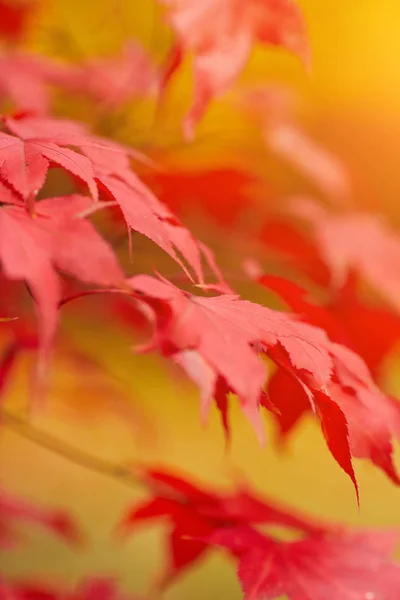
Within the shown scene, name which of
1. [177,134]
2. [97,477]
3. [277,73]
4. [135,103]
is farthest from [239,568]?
[277,73]

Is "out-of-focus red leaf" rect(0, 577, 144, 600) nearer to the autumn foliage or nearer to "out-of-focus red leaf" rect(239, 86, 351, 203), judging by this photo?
the autumn foliage

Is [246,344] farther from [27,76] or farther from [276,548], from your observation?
[27,76]

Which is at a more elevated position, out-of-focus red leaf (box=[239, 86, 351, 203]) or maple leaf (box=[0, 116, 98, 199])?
maple leaf (box=[0, 116, 98, 199])

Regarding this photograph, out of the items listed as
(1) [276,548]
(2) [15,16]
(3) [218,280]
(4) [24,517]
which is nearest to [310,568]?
(1) [276,548]

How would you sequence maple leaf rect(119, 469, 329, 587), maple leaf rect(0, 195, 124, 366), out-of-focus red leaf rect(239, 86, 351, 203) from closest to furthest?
maple leaf rect(0, 195, 124, 366) → maple leaf rect(119, 469, 329, 587) → out-of-focus red leaf rect(239, 86, 351, 203)

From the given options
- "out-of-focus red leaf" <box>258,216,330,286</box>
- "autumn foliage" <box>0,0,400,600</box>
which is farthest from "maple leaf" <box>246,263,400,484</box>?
"out-of-focus red leaf" <box>258,216,330,286</box>

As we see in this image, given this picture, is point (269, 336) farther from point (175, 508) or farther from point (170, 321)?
point (175, 508)
